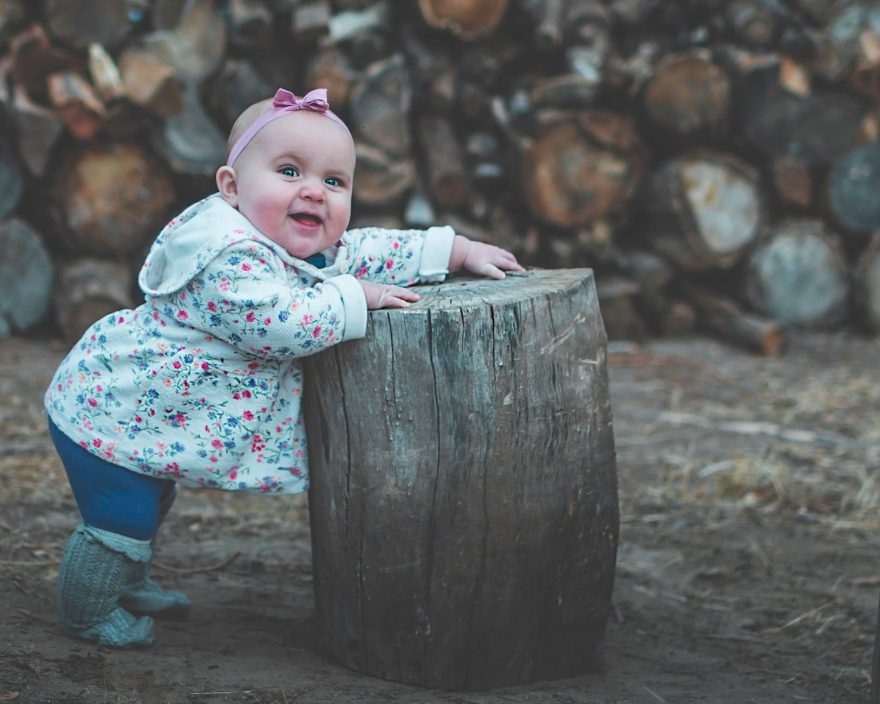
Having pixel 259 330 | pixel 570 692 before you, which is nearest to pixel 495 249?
pixel 259 330

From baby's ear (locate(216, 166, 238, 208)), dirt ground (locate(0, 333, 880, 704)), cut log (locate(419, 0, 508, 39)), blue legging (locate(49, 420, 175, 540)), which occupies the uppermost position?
cut log (locate(419, 0, 508, 39))

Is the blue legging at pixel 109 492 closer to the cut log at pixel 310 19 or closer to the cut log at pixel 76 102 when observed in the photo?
the cut log at pixel 76 102

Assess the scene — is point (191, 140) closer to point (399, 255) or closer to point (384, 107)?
point (384, 107)

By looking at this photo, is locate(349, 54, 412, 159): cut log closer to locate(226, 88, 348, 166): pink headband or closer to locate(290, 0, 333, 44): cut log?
locate(290, 0, 333, 44): cut log

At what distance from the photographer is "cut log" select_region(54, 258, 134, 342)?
5602mm

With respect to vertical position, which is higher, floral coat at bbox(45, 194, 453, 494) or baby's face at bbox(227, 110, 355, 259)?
baby's face at bbox(227, 110, 355, 259)

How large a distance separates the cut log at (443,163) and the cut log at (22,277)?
6.70ft

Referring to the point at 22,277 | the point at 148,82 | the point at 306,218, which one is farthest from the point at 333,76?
the point at 306,218

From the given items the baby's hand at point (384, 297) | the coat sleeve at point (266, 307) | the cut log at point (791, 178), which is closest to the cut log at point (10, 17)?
the coat sleeve at point (266, 307)

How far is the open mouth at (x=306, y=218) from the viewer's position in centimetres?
251

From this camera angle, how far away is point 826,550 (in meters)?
3.78

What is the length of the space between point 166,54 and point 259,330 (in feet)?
11.5

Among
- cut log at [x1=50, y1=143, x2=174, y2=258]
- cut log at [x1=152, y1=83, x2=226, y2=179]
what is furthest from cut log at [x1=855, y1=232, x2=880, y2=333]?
cut log at [x1=50, y1=143, x2=174, y2=258]

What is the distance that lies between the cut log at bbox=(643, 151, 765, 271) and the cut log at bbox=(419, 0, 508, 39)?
1.32m
